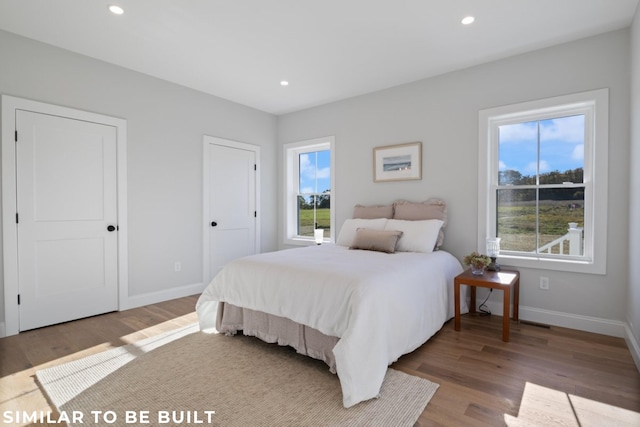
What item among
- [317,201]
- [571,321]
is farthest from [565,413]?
[317,201]

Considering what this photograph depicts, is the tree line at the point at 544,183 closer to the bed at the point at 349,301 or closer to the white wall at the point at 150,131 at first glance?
the bed at the point at 349,301

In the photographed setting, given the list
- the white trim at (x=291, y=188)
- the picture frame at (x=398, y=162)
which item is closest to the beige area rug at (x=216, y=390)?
the picture frame at (x=398, y=162)

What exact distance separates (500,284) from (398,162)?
1.92 m

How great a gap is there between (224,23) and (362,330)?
262 centimetres

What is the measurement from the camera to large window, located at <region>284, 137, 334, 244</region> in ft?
16.2

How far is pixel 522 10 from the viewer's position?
2.51 m

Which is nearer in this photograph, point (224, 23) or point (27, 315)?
point (224, 23)

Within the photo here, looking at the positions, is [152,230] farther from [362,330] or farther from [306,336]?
[362,330]

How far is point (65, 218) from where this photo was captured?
3174 millimetres

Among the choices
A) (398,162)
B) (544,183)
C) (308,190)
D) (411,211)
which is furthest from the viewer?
(308,190)

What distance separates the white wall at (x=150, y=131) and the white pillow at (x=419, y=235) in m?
2.65

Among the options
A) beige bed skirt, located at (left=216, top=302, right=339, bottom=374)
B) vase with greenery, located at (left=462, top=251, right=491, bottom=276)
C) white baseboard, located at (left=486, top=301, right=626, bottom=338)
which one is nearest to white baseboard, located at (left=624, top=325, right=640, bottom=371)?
white baseboard, located at (left=486, top=301, right=626, bottom=338)

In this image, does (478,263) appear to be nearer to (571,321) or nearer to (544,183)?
(571,321)

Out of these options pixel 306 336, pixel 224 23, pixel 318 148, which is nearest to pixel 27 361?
pixel 306 336
